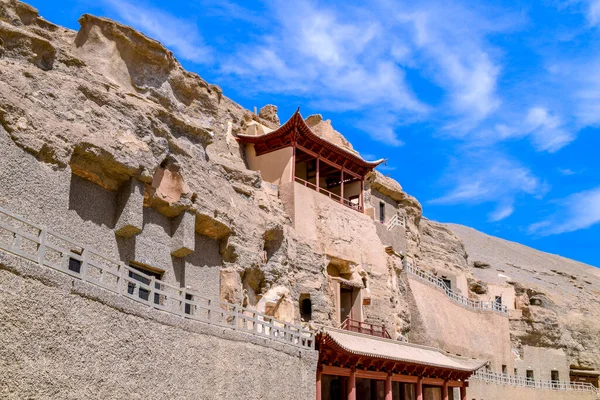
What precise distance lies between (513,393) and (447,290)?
7.43 meters

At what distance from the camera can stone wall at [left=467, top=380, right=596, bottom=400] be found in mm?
38312

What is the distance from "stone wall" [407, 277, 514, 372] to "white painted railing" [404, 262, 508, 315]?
0.37 meters

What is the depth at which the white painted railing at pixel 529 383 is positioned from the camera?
3994 centimetres

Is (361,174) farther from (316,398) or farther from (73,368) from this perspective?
(73,368)

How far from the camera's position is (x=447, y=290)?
141 feet

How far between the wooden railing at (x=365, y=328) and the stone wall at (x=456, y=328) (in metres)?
5.18

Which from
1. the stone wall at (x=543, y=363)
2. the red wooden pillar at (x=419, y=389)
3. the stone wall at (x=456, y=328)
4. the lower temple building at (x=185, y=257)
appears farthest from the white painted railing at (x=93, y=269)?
Answer: the stone wall at (x=543, y=363)

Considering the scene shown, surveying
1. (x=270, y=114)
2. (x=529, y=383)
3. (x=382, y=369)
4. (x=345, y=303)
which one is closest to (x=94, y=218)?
(x=382, y=369)

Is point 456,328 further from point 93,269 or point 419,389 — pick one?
point 93,269

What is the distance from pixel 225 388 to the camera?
58.5ft

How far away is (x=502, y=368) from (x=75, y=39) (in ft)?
111

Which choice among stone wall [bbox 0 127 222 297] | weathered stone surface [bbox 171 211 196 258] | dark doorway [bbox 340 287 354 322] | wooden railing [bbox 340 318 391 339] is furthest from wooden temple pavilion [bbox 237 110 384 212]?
weathered stone surface [bbox 171 211 196 258]

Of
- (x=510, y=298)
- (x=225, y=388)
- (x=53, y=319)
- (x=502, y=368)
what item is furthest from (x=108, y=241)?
(x=510, y=298)

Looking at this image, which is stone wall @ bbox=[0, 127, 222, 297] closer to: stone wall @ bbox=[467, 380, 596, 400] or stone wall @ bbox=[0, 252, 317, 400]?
stone wall @ bbox=[0, 252, 317, 400]
